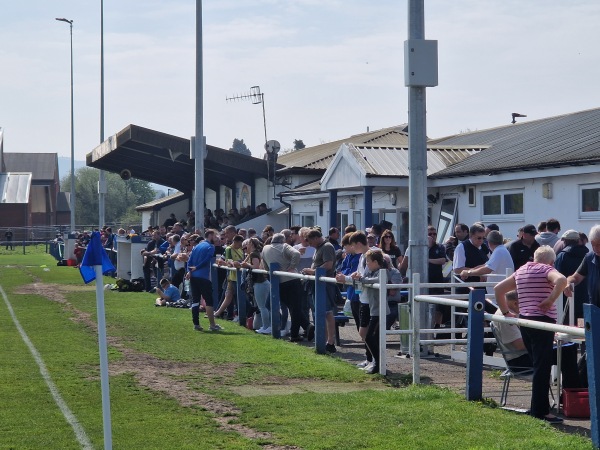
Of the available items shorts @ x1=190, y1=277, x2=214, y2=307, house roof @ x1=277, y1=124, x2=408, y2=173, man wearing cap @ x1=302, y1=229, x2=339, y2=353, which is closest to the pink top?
man wearing cap @ x1=302, y1=229, x2=339, y2=353

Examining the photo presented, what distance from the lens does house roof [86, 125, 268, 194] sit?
118 feet

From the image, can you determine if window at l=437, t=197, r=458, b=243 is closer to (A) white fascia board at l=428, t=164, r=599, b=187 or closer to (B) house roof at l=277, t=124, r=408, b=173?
(A) white fascia board at l=428, t=164, r=599, b=187

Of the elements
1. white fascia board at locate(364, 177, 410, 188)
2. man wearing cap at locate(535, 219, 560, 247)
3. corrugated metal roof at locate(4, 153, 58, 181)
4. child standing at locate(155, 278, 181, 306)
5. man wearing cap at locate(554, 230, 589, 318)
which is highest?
corrugated metal roof at locate(4, 153, 58, 181)

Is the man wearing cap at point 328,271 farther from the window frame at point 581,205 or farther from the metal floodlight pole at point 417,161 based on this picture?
the window frame at point 581,205

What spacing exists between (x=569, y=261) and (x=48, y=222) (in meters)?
93.8

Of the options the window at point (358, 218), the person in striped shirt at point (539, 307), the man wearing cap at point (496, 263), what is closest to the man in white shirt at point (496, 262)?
the man wearing cap at point (496, 263)

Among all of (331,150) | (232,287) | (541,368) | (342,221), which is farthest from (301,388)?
(331,150)

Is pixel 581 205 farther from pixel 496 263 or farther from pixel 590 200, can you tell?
pixel 496 263

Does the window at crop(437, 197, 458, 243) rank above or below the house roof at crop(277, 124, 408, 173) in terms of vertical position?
below

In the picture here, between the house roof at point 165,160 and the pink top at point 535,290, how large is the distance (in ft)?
87.1

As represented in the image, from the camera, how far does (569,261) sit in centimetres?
1328

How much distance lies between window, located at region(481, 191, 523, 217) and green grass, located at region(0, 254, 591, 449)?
728cm

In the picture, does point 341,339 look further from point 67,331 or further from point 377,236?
point 67,331

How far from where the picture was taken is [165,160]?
4084cm
